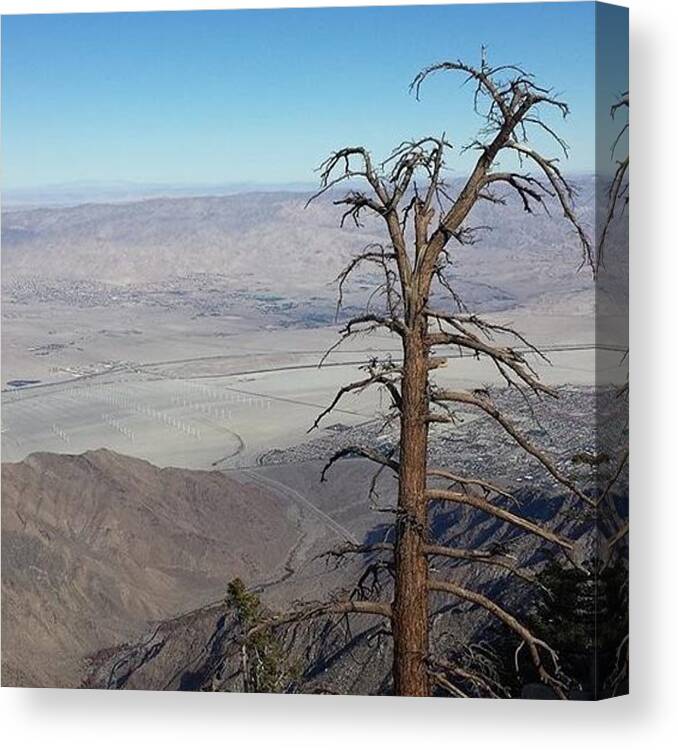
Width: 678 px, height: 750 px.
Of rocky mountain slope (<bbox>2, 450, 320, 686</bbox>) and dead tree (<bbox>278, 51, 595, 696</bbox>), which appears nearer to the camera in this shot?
dead tree (<bbox>278, 51, 595, 696</bbox>)

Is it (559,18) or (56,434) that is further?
(56,434)

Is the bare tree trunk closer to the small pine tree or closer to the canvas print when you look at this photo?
the canvas print

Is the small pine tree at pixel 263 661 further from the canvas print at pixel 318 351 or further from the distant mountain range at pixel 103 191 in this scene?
the distant mountain range at pixel 103 191

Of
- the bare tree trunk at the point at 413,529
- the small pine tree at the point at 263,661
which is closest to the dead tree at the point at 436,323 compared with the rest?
the bare tree trunk at the point at 413,529

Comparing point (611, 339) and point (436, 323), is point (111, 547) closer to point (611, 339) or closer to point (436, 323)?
point (436, 323)

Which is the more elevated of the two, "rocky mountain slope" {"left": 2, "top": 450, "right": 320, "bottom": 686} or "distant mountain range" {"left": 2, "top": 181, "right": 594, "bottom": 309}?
"distant mountain range" {"left": 2, "top": 181, "right": 594, "bottom": 309}

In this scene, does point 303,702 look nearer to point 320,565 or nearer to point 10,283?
point 320,565

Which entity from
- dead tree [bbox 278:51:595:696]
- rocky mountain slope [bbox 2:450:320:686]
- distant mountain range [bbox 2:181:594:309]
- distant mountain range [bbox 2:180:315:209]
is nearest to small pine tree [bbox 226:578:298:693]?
rocky mountain slope [bbox 2:450:320:686]

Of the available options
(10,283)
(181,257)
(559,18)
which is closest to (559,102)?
(559,18)
